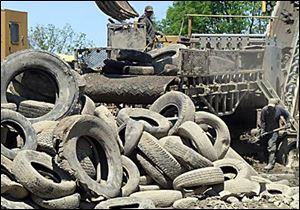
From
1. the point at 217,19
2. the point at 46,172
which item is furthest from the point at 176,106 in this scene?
the point at 217,19

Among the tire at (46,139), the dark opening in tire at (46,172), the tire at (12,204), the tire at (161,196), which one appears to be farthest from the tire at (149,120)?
the tire at (12,204)

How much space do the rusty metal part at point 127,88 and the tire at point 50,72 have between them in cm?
190

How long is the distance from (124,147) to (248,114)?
5344 millimetres

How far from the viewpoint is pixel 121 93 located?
35.9 feet

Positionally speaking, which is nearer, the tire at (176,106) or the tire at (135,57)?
the tire at (176,106)

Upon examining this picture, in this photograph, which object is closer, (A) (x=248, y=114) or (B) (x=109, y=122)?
(B) (x=109, y=122)

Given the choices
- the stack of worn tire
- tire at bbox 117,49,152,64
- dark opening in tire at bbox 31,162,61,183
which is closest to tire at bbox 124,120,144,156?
the stack of worn tire

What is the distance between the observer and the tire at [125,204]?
22.1 feet

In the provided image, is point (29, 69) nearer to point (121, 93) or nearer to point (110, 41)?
point (121, 93)

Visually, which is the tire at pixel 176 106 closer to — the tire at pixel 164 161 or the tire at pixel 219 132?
the tire at pixel 219 132

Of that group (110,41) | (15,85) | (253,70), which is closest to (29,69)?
(15,85)

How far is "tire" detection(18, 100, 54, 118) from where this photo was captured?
8.77 m

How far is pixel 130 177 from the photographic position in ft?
25.8

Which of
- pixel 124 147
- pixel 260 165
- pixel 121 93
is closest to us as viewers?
pixel 124 147
